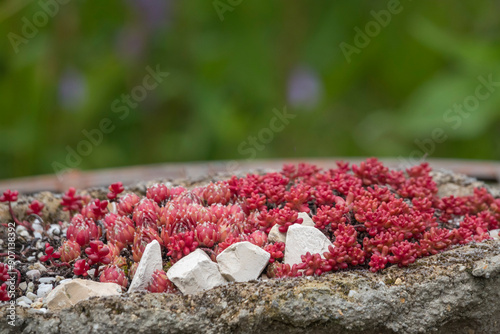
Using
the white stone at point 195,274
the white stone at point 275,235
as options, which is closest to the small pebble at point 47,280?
the white stone at point 195,274

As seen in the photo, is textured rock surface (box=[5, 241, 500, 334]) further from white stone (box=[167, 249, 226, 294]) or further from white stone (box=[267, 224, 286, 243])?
white stone (box=[267, 224, 286, 243])

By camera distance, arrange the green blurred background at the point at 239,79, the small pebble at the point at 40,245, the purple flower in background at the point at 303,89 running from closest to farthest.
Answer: the small pebble at the point at 40,245, the green blurred background at the point at 239,79, the purple flower in background at the point at 303,89

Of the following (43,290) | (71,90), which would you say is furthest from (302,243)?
(71,90)

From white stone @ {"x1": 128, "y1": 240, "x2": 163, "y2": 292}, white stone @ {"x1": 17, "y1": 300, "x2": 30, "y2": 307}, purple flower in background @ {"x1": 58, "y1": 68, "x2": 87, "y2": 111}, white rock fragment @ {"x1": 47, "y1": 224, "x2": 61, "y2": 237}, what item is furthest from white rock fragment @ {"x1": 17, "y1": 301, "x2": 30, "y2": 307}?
purple flower in background @ {"x1": 58, "y1": 68, "x2": 87, "y2": 111}

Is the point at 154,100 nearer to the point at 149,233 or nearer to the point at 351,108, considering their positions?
the point at 351,108

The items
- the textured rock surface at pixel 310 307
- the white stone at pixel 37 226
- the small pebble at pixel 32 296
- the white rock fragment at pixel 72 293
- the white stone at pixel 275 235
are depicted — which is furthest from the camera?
the white stone at pixel 37 226

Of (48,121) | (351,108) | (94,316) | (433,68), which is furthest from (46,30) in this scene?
(94,316)

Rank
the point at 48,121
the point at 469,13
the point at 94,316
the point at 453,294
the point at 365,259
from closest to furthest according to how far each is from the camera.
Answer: the point at 94,316 < the point at 453,294 < the point at 365,259 < the point at 48,121 < the point at 469,13

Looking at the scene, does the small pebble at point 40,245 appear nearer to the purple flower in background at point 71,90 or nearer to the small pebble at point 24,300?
the small pebble at point 24,300
